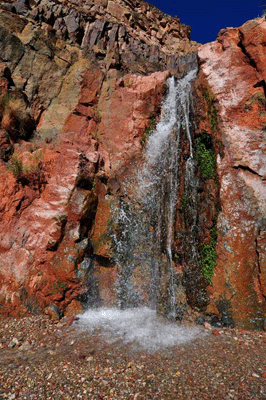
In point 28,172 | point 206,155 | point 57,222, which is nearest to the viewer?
point 57,222

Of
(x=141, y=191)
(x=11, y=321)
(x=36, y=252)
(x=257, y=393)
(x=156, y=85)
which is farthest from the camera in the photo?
(x=156, y=85)

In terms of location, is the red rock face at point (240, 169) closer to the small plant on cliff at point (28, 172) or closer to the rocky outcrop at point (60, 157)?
Result: the rocky outcrop at point (60, 157)

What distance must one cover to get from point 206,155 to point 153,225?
354 cm

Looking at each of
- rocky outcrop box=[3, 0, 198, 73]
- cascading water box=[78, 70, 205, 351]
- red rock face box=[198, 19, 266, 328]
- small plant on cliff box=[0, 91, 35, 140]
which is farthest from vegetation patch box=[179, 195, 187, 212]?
rocky outcrop box=[3, 0, 198, 73]

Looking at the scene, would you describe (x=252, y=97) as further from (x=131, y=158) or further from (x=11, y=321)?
(x=11, y=321)

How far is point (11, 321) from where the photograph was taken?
7887 millimetres

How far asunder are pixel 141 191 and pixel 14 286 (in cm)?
609

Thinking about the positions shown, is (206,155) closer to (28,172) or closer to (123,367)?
(28,172)

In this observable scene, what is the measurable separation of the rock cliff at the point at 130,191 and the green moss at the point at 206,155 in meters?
0.04

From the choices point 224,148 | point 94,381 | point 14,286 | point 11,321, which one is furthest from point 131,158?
point 94,381

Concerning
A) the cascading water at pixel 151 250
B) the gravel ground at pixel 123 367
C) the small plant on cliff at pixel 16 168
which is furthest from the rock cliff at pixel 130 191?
the gravel ground at pixel 123 367

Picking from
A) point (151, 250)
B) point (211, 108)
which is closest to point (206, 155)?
point (211, 108)

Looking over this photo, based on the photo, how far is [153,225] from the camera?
10.4 m

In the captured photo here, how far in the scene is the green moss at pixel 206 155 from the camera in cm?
966
